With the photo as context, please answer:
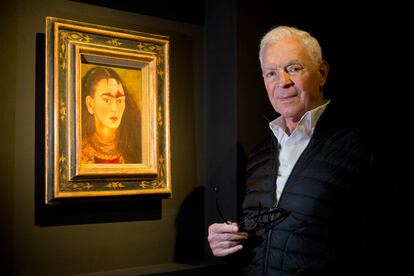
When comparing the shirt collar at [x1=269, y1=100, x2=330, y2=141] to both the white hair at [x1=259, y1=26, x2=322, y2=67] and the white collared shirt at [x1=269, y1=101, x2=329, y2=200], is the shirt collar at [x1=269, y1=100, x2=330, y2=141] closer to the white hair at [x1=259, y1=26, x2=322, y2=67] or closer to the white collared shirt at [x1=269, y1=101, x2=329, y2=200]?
the white collared shirt at [x1=269, y1=101, x2=329, y2=200]

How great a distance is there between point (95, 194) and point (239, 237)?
59 centimetres

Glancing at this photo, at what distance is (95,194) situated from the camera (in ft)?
6.10

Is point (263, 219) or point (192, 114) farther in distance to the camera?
point (192, 114)

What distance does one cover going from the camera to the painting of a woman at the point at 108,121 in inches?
74.0

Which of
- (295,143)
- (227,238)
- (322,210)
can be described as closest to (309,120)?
(295,143)

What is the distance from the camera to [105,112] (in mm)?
1927

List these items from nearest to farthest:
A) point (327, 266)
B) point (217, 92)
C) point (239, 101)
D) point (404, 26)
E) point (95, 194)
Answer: point (327, 266)
point (95, 194)
point (239, 101)
point (217, 92)
point (404, 26)

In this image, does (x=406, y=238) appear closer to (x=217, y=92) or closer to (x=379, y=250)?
(x=379, y=250)

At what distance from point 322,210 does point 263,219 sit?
0.74 ft

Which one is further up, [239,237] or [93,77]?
[93,77]

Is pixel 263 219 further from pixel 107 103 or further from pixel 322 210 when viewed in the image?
pixel 107 103

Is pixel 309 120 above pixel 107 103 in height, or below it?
below

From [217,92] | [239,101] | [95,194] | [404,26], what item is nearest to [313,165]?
[239,101]

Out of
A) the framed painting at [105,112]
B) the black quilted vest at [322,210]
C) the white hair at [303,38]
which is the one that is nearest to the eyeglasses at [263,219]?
the black quilted vest at [322,210]
